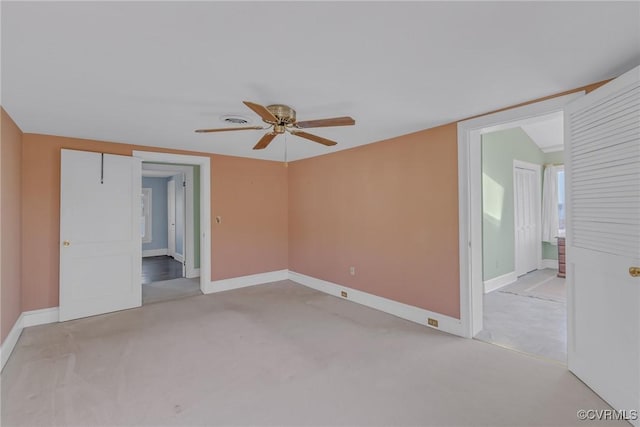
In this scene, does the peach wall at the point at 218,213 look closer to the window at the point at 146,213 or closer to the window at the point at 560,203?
the window at the point at 146,213

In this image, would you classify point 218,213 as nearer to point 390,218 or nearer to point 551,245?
point 390,218

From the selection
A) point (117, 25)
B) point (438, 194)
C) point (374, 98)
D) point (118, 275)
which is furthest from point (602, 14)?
point (118, 275)

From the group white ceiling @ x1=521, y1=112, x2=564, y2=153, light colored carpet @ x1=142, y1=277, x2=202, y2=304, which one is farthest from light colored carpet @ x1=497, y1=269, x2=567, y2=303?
light colored carpet @ x1=142, y1=277, x2=202, y2=304

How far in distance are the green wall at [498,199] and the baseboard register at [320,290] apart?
1.90 metres

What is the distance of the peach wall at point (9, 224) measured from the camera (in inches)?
103

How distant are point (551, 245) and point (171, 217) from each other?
9.19 metres

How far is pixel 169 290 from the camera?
4883mm

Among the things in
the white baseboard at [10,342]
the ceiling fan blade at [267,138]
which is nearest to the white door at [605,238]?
the ceiling fan blade at [267,138]

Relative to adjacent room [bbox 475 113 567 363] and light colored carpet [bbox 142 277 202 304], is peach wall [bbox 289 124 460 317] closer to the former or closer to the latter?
adjacent room [bbox 475 113 567 363]

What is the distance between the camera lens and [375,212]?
4008mm

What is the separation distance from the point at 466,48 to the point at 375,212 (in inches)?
98.3

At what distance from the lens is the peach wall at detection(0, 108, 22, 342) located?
2.61 meters

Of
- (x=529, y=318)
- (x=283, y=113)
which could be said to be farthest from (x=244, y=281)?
(x=529, y=318)

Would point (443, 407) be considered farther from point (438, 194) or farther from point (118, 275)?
point (118, 275)
